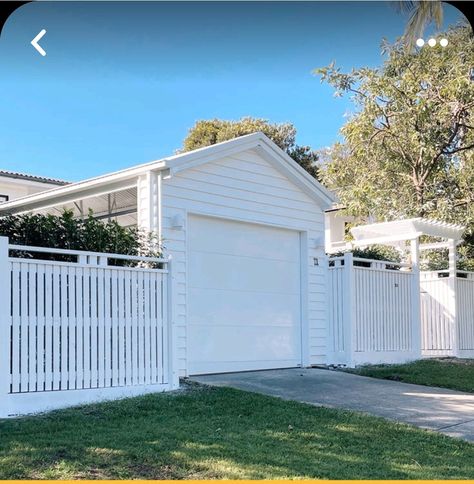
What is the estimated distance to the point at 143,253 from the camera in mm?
9117

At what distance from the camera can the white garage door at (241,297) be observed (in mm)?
10164

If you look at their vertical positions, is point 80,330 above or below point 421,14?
below

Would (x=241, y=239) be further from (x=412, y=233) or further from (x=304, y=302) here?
(x=412, y=233)

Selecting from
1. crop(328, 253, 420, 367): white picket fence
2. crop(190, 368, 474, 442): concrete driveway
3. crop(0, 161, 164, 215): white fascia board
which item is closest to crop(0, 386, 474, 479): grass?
crop(190, 368, 474, 442): concrete driveway

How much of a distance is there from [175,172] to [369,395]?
430 cm

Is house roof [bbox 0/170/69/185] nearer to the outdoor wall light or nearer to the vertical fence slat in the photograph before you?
the outdoor wall light

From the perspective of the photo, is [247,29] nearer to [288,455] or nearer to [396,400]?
[288,455]

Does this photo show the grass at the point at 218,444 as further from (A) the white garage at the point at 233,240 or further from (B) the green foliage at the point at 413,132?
(B) the green foliage at the point at 413,132

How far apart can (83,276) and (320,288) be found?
5.56 metres

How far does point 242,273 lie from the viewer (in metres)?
10.9

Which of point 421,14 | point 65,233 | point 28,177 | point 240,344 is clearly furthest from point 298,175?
point 28,177

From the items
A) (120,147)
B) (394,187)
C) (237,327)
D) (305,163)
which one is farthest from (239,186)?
(305,163)

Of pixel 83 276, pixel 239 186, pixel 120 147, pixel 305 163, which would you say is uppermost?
pixel 305 163

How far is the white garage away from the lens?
983 cm
